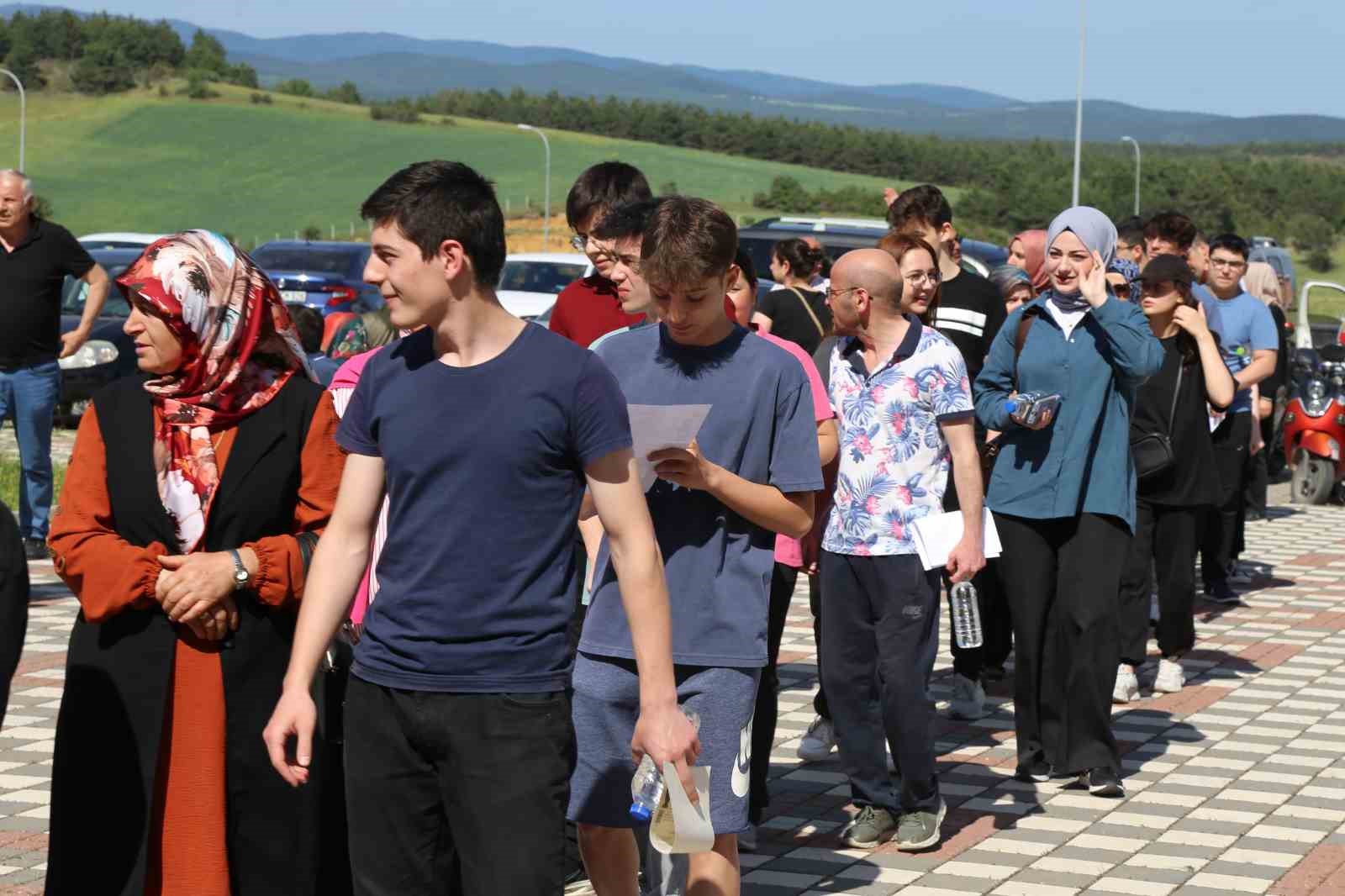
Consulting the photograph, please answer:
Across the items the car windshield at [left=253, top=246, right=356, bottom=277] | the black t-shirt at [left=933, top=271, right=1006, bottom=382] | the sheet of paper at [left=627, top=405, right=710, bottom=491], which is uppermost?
the sheet of paper at [left=627, top=405, right=710, bottom=491]

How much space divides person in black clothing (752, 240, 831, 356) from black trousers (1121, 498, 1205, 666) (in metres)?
1.93

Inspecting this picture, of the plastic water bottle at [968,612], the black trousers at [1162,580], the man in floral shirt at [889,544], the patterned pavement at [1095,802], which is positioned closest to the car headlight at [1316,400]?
the patterned pavement at [1095,802]

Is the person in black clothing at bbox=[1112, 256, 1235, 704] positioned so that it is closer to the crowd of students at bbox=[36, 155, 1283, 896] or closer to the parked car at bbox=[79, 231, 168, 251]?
the crowd of students at bbox=[36, 155, 1283, 896]

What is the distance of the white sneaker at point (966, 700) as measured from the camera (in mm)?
9016

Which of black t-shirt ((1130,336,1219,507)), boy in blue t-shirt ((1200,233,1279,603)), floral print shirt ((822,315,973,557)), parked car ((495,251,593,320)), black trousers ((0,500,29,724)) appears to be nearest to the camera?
black trousers ((0,500,29,724))

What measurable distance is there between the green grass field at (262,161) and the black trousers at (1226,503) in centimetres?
6818

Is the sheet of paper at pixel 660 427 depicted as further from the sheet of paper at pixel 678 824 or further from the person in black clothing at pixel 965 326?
the person in black clothing at pixel 965 326

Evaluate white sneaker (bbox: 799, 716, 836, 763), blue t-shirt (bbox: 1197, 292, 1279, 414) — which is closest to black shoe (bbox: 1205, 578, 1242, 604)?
blue t-shirt (bbox: 1197, 292, 1279, 414)

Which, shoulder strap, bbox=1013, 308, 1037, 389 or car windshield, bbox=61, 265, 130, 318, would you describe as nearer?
shoulder strap, bbox=1013, 308, 1037, 389

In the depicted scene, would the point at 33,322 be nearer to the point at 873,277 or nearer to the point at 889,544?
the point at 873,277

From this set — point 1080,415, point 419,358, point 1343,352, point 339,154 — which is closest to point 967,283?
point 1080,415

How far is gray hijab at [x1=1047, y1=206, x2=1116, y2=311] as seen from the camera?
734 cm

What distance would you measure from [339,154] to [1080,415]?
98452 millimetres

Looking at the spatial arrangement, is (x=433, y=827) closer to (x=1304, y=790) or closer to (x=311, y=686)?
(x=311, y=686)
